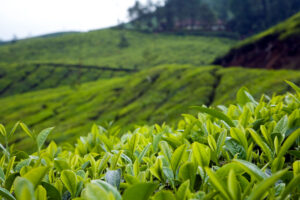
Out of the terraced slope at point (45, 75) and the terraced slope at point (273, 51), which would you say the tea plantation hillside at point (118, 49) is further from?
the terraced slope at point (273, 51)

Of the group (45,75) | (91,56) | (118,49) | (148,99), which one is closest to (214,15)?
(118,49)

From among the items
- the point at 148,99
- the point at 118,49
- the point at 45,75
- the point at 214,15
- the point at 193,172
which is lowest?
the point at 148,99

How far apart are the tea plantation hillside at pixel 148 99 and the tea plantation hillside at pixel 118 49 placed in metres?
30.0

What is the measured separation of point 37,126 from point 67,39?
2954 inches

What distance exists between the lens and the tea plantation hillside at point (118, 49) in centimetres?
6775

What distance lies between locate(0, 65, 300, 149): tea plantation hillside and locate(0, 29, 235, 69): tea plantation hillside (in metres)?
30.0

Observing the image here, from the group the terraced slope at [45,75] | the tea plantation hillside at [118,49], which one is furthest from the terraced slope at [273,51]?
the terraced slope at [45,75]

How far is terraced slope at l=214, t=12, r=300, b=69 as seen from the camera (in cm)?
2740

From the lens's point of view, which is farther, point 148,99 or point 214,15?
point 214,15

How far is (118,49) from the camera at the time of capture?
88.3 metres

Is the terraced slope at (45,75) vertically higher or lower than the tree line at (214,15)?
lower

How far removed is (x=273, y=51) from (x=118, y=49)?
65.4m

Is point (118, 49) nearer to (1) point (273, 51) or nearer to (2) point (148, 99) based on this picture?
(2) point (148, 99)

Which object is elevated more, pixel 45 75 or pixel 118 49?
pixel 118 49
